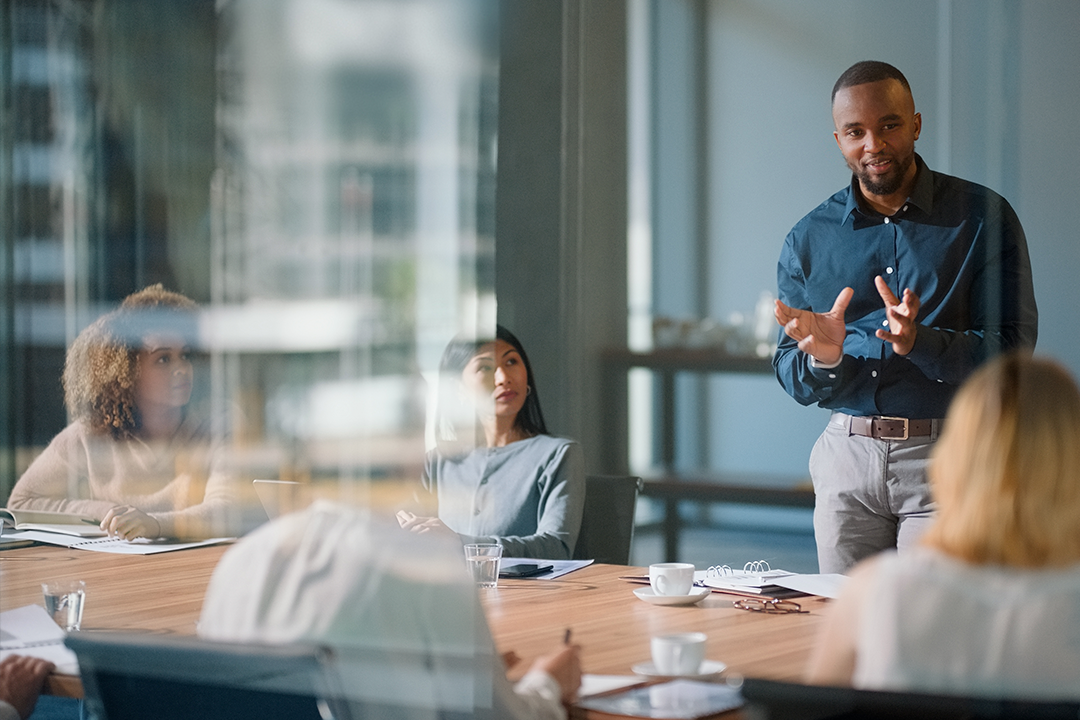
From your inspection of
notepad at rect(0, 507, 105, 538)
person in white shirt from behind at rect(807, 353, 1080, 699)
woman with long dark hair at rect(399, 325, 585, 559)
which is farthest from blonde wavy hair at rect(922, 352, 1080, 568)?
notepad at rect(0, 507, 105, 538)

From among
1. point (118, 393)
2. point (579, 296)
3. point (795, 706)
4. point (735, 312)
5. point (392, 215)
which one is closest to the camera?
point (795, 706)

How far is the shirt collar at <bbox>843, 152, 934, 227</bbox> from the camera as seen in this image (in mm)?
2031

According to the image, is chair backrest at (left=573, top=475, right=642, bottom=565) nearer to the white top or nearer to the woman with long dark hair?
the woman with long dark hair

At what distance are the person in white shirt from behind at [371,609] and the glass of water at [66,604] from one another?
48 cm

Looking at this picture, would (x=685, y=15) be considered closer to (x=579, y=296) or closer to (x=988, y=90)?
(x=579, y=296)

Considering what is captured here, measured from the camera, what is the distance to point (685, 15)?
2857 mm

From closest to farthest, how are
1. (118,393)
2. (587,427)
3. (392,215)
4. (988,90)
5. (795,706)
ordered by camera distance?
(795,706)
(988,90)
(392,215)
(118,393)
(587,427)

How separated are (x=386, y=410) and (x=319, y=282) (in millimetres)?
299

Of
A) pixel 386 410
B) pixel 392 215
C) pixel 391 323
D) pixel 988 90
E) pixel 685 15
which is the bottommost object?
pixel 386 410

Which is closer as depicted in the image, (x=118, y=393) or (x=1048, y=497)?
(x=1048, y=497)

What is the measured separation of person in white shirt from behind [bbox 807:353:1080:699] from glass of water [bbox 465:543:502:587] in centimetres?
89

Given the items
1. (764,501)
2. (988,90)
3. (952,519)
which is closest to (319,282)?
(764,501)

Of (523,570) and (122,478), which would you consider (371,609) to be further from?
(122,478)

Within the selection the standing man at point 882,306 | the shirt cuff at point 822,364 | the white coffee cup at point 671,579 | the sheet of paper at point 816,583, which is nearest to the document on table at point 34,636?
the white coffee cup at point 671,579
